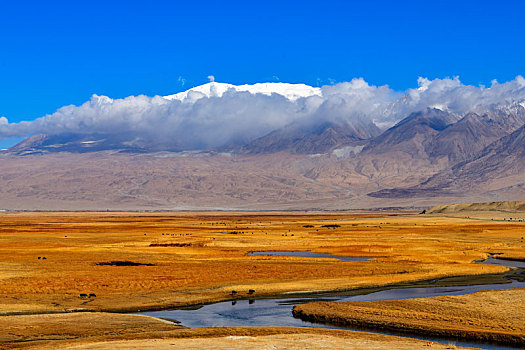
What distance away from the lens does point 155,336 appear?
93.0 feet

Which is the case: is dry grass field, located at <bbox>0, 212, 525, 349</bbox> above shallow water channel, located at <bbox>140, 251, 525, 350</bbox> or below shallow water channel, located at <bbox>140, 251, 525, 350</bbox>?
above

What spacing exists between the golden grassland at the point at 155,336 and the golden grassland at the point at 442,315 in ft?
8.87

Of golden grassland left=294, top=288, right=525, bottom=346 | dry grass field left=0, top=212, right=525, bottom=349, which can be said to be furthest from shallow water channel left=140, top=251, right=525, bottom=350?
dry grass field left=0, top=212, right=525, bottom=349

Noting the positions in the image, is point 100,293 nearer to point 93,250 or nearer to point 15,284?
point 15,284

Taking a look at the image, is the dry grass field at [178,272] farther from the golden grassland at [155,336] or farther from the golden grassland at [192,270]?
the golden grassland at [155,336]

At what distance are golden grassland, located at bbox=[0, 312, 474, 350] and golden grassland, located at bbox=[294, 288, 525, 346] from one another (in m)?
2.70

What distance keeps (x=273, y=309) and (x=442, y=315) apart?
9.42 meters

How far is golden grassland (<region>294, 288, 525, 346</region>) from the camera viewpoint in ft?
97.1

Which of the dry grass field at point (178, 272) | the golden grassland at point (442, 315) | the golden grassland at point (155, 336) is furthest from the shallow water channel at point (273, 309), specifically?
the golden grassland at point (155, 336)

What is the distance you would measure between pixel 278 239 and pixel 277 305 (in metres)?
55.4

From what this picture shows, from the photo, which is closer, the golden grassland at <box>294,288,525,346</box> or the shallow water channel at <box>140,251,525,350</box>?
the golden grassland at <box>294,288,525,346</box>

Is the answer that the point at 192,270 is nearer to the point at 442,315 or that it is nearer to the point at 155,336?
the point at 155,336

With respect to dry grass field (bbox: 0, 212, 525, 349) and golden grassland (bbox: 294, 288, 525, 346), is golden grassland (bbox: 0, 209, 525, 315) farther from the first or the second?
golden grassland (bbox: 294, 288, 525, 346)

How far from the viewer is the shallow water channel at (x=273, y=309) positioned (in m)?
32.7
